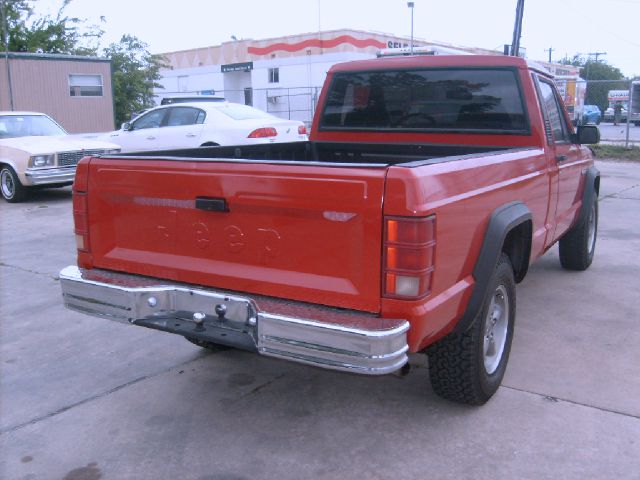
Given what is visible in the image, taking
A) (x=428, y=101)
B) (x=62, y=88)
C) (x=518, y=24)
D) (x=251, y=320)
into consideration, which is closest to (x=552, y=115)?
(x=428, y=101)

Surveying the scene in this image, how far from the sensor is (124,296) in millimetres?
3283

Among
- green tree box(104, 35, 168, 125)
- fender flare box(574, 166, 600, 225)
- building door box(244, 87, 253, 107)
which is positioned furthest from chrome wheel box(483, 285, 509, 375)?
building door box(244, 87, 253, 107)

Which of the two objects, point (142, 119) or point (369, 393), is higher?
point (142, 119)

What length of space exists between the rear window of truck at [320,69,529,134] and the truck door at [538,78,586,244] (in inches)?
11.6

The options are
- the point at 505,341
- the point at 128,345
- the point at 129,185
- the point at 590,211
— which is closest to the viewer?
the point at 129,185

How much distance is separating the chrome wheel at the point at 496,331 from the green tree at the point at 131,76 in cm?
2747

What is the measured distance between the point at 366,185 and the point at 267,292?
2.46ft

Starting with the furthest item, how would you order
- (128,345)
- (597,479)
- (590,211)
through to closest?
(590,211) < (128,345) < (597,479)

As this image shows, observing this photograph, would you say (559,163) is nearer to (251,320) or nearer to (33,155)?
(251,320)

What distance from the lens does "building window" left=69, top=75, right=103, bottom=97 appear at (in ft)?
69.1

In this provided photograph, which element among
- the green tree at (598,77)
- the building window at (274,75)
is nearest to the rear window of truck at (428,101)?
the building window at (274,75)

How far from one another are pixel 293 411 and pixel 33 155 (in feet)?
28.9

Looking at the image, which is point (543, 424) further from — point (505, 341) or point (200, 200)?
point (200, 200)

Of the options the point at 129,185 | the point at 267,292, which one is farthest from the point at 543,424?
the point at 129,185
